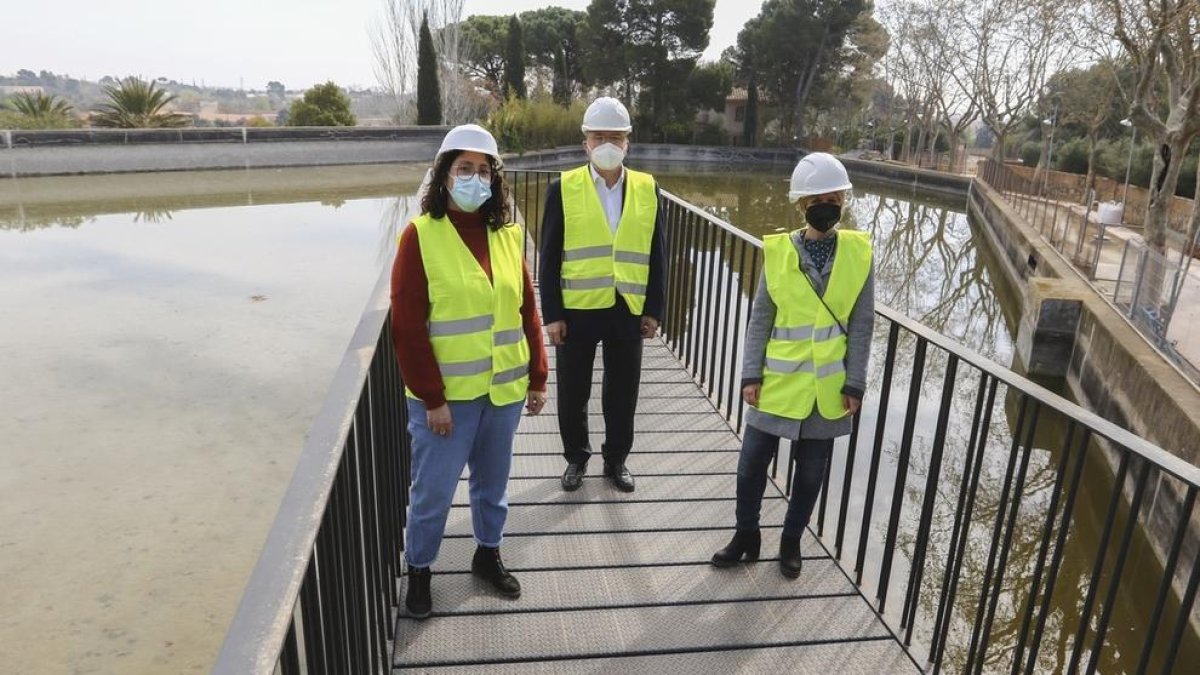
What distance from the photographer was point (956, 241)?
18.2 m

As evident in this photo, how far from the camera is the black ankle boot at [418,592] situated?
7.87 feet

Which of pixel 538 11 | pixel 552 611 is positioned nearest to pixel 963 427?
pixel 552 611

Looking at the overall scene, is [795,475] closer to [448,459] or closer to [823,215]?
[823,215]

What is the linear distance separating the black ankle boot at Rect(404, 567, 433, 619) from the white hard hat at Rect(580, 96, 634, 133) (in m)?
1.67

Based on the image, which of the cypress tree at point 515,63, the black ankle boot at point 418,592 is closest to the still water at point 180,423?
the black ankle boot at point 418,592

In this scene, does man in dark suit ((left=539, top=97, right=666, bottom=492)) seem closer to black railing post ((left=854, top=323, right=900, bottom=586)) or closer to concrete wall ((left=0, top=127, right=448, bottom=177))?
black railing post ((left=854, top=323, right=900, bottom=586))

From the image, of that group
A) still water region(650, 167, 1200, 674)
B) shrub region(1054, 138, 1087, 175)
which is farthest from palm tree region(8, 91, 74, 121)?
shrub region(1054, 138, 1087, 175)

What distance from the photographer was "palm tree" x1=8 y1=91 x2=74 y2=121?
64.4 feet

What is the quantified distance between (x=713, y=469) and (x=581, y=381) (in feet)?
2.58

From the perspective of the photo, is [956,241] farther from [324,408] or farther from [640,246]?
[324,408]

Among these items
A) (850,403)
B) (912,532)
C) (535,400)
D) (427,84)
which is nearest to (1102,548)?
(850,403)

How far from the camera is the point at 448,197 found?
2.24 meters

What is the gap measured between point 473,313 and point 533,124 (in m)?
24.7

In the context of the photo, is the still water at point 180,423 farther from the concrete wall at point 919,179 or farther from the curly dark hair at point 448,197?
the concrete wall at point 919,179
